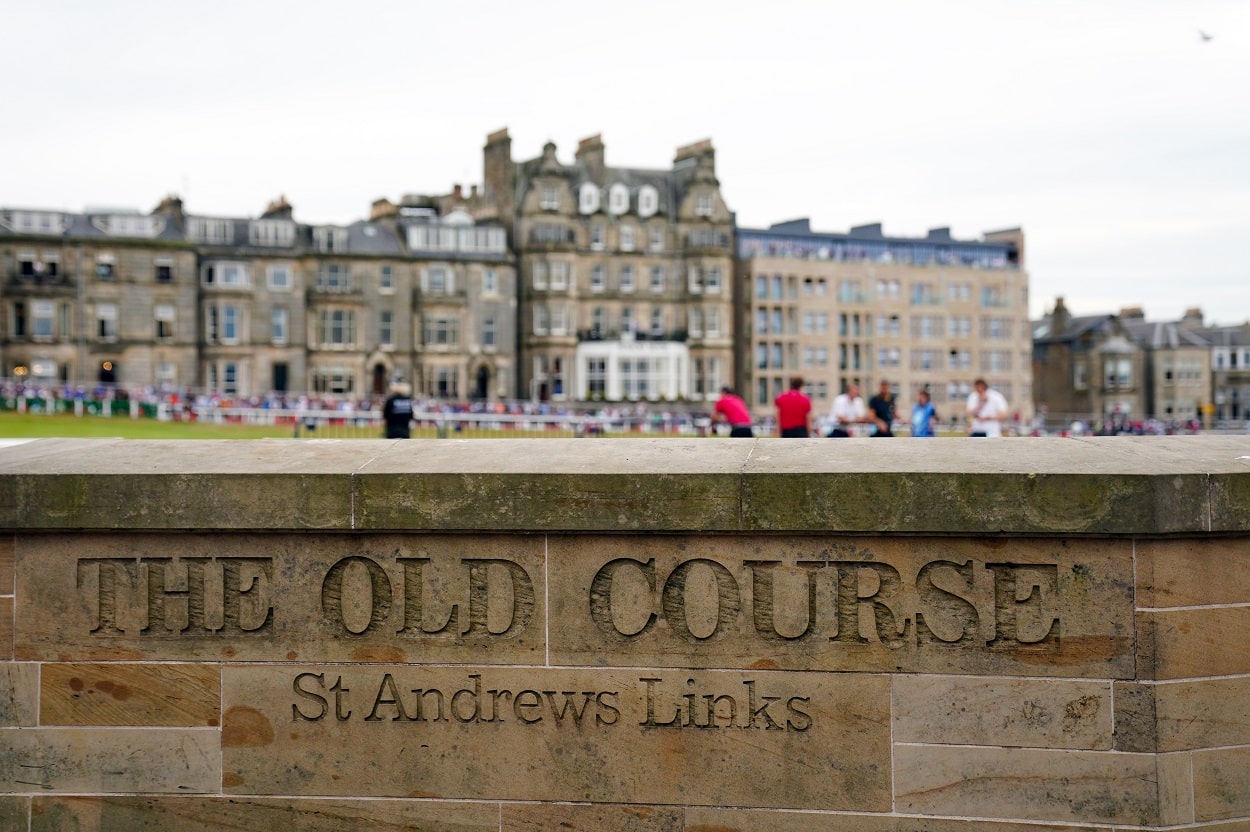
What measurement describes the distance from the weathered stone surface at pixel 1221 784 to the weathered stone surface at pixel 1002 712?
1.27 ft

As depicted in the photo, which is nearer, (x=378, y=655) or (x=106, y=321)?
(x=378, y=655)

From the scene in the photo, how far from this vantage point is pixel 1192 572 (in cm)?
554

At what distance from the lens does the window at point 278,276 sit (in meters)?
77.3

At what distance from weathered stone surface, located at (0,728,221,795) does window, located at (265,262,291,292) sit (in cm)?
7368

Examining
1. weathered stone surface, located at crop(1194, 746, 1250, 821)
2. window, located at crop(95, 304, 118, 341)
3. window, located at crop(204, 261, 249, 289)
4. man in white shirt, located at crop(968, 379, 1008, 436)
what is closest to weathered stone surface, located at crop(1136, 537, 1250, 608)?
weathered stone surface, located at crop(1194, 746, 1250, 821)

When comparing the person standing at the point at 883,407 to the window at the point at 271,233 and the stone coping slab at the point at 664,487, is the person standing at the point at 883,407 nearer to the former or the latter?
the stone coping slab at the point at 664,487

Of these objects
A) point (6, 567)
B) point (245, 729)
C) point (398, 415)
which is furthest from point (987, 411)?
point (6, 567)

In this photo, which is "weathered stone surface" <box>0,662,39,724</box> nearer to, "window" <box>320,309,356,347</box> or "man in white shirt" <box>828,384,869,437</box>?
"man in white shirt" <box>828,384,869,437</box>

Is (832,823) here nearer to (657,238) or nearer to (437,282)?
(437,282)

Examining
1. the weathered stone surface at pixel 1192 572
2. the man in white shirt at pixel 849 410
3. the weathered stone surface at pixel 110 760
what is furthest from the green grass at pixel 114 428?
the weathered stone surface at pixel 1192 572

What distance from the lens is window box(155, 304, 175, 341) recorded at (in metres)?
74.1

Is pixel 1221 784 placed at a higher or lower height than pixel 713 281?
lower

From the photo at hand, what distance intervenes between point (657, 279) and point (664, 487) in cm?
8194

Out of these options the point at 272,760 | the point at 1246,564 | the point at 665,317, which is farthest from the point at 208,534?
the point at 665,317
